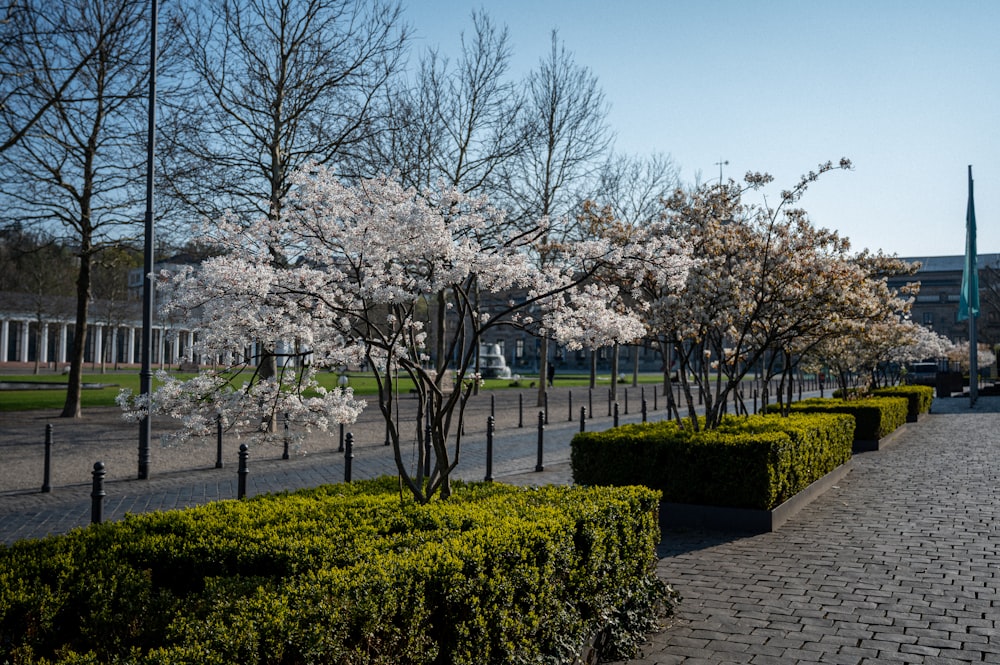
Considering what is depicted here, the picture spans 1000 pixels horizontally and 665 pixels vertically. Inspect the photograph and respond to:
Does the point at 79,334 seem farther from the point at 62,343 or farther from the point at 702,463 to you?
the point at 62,343

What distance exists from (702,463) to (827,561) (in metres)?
1.98

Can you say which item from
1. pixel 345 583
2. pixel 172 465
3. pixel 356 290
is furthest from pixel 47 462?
pixel 345 583

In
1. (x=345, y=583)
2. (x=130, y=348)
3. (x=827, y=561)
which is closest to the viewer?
(x=345, y=583)

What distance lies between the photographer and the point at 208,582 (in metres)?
4.16

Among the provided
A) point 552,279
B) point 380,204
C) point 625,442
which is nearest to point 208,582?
point 380,204

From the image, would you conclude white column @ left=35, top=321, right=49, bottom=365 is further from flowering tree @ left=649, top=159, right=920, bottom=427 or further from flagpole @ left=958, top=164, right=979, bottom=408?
flowering tree @ left=649, top=159, right=920, bottom=427

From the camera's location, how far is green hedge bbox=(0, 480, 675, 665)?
3.28 m

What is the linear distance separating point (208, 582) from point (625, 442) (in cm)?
641

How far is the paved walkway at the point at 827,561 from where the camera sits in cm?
537

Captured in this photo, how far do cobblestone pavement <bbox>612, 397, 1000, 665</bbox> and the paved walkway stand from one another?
15 mm

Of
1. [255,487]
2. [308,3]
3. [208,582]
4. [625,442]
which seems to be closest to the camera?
[208,582]

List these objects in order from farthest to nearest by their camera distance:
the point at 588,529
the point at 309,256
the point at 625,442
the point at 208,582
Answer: the point at 625,442 → the point at 309,256 → the point at 588,529 → the point at 208,582

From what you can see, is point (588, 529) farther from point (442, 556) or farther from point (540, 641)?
point (442, 556)

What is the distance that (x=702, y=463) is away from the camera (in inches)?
367
